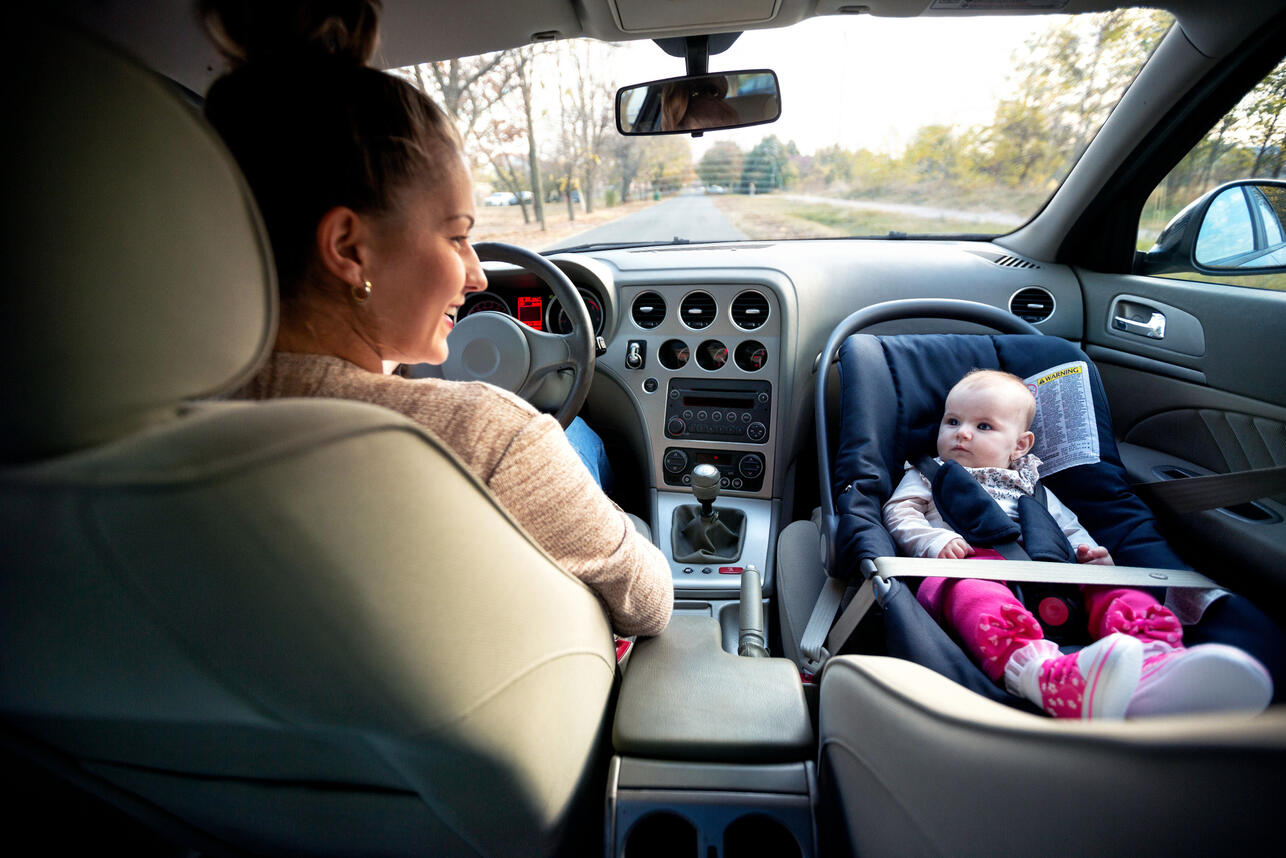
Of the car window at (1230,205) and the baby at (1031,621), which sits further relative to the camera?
the car window at (1230,205)

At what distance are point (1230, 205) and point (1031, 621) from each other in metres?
1.96

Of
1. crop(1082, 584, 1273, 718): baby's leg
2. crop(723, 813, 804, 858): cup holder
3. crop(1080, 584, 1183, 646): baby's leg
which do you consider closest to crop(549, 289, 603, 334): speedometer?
crop(1080, 584, 1183, 646): baby's leg

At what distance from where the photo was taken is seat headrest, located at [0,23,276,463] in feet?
1.48

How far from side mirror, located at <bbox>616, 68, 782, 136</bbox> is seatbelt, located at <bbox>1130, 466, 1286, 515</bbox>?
1.80 metres

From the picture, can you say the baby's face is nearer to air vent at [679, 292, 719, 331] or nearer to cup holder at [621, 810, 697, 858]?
air vent at [679, 292, 719, 331]

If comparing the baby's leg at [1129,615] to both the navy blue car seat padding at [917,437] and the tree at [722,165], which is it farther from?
the tree at [722,165]

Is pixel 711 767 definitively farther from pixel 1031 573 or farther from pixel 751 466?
pixel 751 466

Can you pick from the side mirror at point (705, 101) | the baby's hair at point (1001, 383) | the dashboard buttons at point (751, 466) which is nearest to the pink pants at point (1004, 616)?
the baby's hair at point (1001, 383)

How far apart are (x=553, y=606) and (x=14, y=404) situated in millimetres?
565

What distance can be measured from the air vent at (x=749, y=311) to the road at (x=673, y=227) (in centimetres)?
63

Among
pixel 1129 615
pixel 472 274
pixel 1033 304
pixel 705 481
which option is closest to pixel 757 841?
pixel 1129 615

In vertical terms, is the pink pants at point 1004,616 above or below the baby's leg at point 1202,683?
below

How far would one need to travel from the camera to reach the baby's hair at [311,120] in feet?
2.65

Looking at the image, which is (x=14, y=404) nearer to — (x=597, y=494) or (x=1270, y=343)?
(x=597, y=494)
